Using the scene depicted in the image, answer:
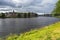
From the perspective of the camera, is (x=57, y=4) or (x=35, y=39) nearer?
(x=35, y=39)

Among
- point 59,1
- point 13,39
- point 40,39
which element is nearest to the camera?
point 40,39

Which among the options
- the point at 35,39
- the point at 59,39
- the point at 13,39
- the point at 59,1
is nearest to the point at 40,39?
the point at 35,39

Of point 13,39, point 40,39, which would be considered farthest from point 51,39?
point 13,39

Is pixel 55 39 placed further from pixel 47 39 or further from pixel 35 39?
pixel 35 39

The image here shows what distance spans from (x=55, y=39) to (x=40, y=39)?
2459 millimetres

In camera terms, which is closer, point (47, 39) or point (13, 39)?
point (47, 39)

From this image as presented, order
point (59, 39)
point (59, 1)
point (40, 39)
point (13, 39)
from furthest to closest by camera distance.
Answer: point (59, 1) < point (13, 39) < point (40, 39) < point (59, 39)

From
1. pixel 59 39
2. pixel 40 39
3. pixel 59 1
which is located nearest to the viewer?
pixel 59 39

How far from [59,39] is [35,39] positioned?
14.4 feet

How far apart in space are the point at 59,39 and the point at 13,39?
10.00 metres

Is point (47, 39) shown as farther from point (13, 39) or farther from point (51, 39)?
point (13, 39)

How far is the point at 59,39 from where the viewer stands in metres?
22.1

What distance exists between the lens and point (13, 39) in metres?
30.2

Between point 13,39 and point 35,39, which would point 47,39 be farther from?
point 13,39
